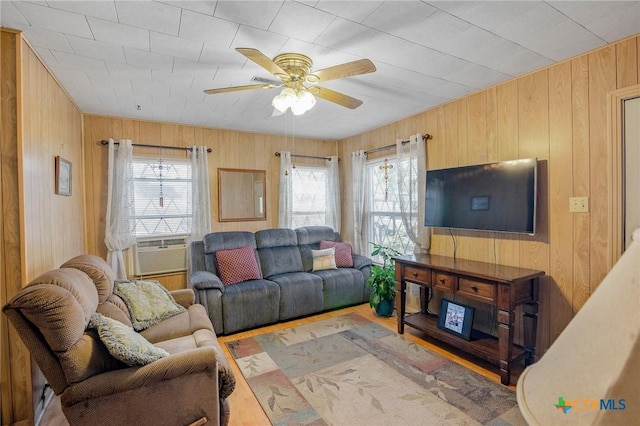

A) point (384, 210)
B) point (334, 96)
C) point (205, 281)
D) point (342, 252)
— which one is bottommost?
point (205, 281)

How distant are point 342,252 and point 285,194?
119 cm

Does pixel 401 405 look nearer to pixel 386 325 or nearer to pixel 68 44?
pixel 386 325

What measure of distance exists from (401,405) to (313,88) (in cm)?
225

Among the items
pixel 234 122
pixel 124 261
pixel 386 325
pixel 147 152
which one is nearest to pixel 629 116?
pixel 386 325

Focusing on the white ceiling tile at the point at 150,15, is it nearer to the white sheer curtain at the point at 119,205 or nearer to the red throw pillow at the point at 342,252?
the white sheer curtain at the point at 119,205

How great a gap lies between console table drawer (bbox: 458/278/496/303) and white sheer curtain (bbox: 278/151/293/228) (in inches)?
104

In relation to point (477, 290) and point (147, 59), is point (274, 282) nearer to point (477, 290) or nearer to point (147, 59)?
point (477, 290)

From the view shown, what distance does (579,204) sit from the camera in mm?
2367

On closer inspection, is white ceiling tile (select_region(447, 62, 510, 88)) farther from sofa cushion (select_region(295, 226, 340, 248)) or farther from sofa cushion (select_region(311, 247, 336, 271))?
sofa cushion (select_region(295, 226, 340, 248))

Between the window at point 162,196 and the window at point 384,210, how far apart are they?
97.9 inches

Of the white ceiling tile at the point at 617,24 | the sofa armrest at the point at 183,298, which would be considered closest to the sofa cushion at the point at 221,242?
the sofa armrest at the point at 183,298

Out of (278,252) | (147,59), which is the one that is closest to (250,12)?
(147,59)

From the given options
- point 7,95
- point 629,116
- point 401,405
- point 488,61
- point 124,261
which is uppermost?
point 488,61

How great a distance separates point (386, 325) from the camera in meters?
3.51
